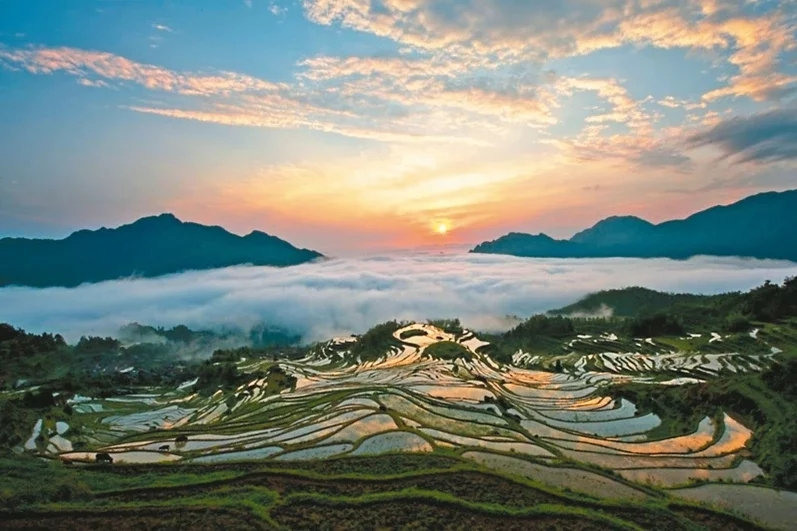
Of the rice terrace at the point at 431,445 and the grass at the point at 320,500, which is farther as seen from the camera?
the rice terrace at the point at 431,445

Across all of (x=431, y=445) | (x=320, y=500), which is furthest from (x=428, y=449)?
(x=320, y=500)

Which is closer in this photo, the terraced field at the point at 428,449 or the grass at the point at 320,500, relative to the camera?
the grass at the point at 320,500

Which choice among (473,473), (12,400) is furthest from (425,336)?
(473,473)

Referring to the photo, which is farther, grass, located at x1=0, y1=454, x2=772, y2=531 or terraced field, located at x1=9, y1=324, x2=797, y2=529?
terraced field, located at x1=9, y1=324, x2=797, y2=529

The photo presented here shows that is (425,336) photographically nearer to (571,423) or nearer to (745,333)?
(745,333)

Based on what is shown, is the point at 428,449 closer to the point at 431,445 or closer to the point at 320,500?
the point at 431,445
